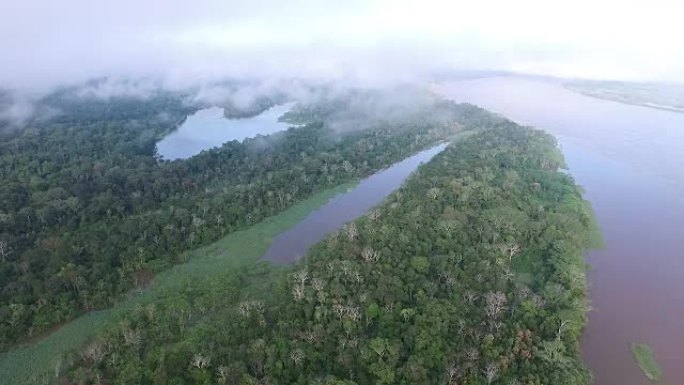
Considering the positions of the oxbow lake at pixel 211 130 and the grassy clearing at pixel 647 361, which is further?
the oxbow lake at pixel 211 130

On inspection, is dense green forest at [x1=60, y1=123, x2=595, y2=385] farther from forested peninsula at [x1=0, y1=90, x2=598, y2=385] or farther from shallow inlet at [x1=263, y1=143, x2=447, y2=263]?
shallow inlet at [x1=263, y1=143, x2=447, y2=263]

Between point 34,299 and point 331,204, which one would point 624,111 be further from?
point 34,299

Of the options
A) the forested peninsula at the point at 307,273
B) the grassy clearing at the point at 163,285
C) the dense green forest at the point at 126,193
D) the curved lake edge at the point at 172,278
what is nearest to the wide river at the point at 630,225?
the forested peninsula at the point at 307,273

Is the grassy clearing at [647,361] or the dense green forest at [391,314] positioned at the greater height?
the dense green forest at [391,314]

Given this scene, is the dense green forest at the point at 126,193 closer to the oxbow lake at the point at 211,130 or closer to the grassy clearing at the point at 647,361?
the oxbow lake at the point at 211,130

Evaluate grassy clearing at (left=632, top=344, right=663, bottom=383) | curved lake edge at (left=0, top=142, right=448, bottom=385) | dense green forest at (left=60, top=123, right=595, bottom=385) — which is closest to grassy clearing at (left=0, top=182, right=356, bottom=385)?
curved lake edge at (left=0, top=142, right=448, bottom=385)

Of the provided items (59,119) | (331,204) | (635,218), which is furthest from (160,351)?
(59,119)
